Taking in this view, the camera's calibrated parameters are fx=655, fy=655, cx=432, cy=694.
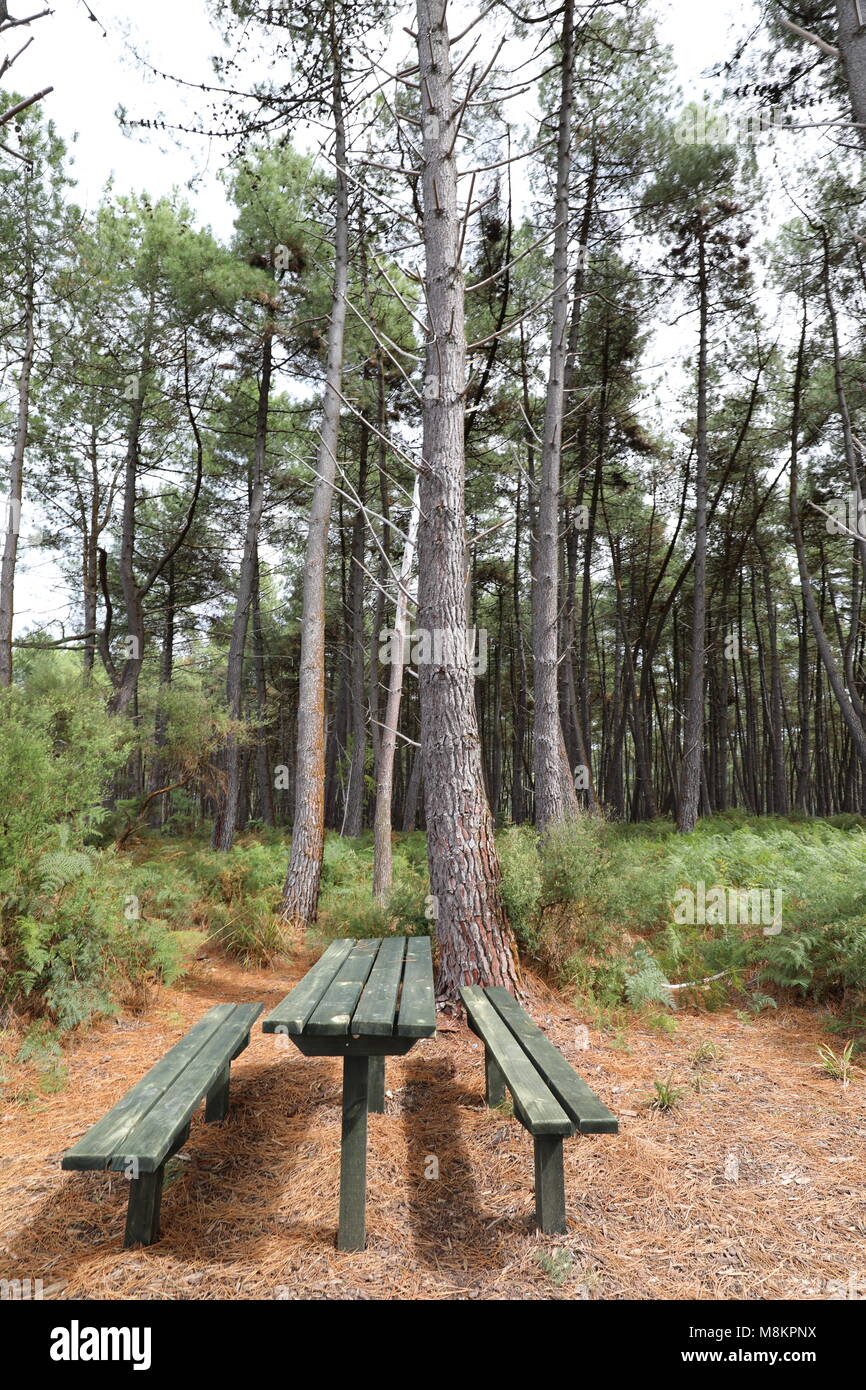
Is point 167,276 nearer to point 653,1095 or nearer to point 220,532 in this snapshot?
point 220,532

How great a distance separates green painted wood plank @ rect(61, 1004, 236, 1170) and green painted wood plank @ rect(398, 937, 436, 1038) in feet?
3.04

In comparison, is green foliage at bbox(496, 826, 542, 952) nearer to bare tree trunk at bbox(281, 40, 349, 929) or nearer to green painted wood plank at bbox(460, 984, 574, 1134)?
green painted wood plank at bbox(460, 984, 574, 1134)

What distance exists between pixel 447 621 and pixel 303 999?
107 inches

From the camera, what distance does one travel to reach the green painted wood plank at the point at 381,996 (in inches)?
90.9

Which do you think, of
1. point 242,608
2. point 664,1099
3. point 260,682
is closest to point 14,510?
point 242,608

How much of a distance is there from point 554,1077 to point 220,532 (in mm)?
15141

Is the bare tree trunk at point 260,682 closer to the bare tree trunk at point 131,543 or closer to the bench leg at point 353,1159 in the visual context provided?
the bare tree trunk at point 131,543

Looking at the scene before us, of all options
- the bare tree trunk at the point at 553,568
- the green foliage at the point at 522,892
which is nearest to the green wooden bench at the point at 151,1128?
the green foliage at the point at 522,892

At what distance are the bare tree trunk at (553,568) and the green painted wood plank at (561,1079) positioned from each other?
160 inches


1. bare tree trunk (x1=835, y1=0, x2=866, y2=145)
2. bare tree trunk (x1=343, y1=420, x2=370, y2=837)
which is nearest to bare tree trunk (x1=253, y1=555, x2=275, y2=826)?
bare tree trunk (x1=343, y1=420, x2=370, y2=837)

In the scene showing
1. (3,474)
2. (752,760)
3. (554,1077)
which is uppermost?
(3,474)

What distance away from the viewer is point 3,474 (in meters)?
12.0

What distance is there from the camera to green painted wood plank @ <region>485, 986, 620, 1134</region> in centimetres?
210
